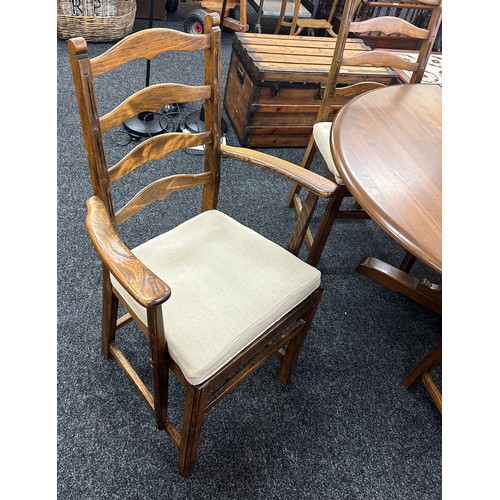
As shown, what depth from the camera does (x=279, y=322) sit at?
1075 mm

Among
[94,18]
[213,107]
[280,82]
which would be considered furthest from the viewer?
[94,18]

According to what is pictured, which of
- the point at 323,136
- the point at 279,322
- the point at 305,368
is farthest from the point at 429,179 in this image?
the point at 305,368

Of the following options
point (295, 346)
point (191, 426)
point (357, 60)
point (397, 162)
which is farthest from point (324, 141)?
point (191, 426)

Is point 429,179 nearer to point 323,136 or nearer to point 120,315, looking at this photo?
point 323,136

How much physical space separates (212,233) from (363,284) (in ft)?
3.10

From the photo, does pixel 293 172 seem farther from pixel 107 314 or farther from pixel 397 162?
pixel 107 314

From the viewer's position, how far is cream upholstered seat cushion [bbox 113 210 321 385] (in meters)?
0.91

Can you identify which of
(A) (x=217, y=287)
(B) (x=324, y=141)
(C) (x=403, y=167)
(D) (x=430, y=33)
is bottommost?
(A) (x=217, y=287)

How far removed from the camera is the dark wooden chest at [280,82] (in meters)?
2.18

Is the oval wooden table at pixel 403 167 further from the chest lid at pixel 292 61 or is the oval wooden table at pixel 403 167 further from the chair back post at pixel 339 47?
the chest lid at pixel 292 61

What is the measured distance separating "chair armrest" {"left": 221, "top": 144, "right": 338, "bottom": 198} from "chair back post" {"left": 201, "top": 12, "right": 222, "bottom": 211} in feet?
0.13

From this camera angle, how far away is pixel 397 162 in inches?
45.8

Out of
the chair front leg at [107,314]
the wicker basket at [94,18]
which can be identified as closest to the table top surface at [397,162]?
the chair front leg at [107,314]

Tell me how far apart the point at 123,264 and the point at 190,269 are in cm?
30
